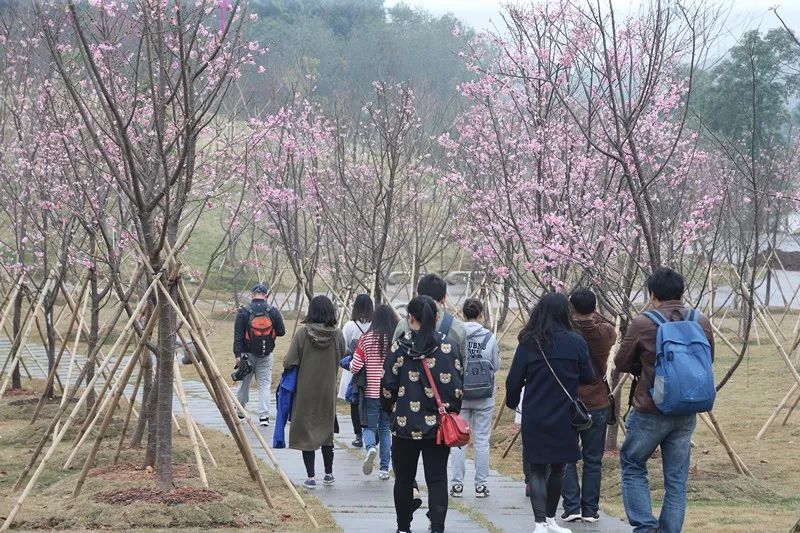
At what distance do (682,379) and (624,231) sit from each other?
5.19m

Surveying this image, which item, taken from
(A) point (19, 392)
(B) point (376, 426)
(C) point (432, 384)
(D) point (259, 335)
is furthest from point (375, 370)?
(A) point (19, 392)

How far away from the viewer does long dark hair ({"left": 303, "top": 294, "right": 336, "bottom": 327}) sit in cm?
929

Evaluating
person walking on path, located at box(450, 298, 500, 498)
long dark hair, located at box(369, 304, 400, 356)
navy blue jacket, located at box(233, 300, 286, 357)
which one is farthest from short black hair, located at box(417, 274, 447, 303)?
navy blue jacket, located at box(233, 300, 286, 357)

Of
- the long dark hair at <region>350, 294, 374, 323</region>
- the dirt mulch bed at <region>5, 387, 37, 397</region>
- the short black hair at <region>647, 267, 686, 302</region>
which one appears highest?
the short black hair at <region>647, 267, 686, 302</region>

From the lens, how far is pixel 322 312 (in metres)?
9.30

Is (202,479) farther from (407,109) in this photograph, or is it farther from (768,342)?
(768,342)

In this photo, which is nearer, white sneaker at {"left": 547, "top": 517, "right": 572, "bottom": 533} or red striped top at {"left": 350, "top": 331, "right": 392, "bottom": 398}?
white sneaker at {"left": 547, "top": 517, "right": 572, "bottom": 533}

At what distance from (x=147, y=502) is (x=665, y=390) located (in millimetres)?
3499

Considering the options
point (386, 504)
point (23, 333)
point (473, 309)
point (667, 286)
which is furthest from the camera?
point (23, 333)

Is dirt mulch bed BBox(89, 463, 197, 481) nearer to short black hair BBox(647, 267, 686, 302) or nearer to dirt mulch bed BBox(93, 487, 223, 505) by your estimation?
dirt mulch bed BBox(93, 487, 223, 505)

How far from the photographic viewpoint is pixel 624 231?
11.1m

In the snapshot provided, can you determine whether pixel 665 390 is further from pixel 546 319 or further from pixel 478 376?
pixel 478 376

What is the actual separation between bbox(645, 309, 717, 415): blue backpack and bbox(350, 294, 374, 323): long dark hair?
470 centimetres

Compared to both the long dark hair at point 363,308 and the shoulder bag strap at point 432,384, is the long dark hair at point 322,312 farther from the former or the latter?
the shoulder bag strap at point 432,384
